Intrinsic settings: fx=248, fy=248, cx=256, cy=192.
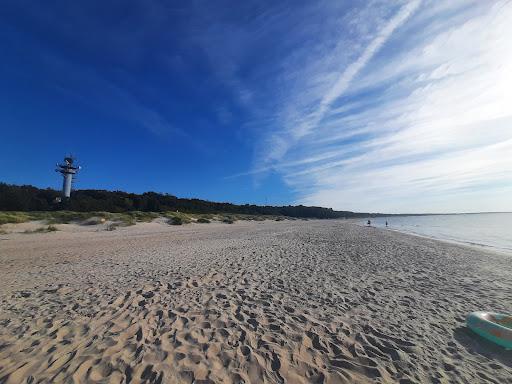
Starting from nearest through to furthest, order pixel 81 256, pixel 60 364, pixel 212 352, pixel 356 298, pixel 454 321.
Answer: pixel 60 364 < pixel 212 352 < pixel 454 321 < pixel 356 298 < pixel 81 256

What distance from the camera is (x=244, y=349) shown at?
4.08 metres

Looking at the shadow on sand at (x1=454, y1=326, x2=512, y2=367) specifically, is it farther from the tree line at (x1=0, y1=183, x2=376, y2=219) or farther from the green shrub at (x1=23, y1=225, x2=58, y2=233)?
the tree line at (x1=0, y1=183, x2=376, y2=219)

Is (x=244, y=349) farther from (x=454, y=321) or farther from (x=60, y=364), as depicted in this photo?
(x=454, y=321)

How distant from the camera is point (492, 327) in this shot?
4414mm

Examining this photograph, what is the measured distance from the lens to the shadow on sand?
4027 mm

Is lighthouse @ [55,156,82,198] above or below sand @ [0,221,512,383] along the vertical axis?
above

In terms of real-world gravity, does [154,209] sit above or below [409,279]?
above

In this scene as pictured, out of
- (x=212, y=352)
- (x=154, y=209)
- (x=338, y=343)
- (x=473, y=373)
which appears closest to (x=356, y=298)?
(x=338, y=343)

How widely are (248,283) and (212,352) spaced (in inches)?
143

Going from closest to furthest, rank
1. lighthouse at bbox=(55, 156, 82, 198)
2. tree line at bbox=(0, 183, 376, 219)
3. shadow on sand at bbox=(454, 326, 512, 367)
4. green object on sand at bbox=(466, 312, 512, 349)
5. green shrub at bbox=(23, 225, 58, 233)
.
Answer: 1. shadow on sand at bbox=(454, 326, 512, 367)
2. green object on sand at bbox=(466, 312, 512, 349)
3. green shrub at bbox=(23, 225, 58, 233)
4. tree line at bbox=(0, 183, 376, 219)
5. lighthouse at bbox=(55, 156, 82, 198)

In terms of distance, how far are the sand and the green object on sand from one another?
0.47 feet

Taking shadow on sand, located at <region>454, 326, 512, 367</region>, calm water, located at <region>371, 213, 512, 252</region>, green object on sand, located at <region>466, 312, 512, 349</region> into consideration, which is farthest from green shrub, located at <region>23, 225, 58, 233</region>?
calm water, located at <region>371, 213, 512, 252</region>

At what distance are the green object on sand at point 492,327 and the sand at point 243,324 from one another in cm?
14

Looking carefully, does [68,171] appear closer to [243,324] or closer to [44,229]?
[44,229]
